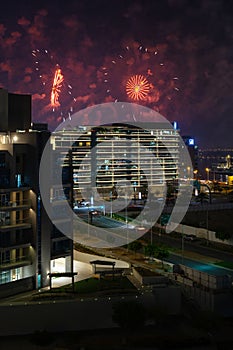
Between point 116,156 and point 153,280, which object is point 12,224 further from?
point 116,156

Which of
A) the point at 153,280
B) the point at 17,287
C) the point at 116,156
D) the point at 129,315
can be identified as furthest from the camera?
the point at 116,156

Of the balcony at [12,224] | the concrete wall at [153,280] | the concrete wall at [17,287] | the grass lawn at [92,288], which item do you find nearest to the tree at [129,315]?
the grass lawn at [92,288]

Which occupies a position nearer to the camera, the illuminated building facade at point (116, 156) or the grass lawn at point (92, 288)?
the grass lawn at point (92, 288)

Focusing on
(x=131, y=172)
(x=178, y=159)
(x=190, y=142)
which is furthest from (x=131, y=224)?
(x=190, y=142)

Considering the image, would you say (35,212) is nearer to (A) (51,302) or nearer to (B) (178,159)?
(A) (51,302)

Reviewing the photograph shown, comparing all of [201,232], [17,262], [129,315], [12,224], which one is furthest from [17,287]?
[201,232]

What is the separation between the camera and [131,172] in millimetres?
45219

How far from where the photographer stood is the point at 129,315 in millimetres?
9547

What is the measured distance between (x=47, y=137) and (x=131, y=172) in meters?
33.9

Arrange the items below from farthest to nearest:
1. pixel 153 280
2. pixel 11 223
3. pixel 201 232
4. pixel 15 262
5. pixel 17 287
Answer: pixel 201 232 < pixel 153 280 < pixel 11 223 < pixel 15 262 < pixel 17 287

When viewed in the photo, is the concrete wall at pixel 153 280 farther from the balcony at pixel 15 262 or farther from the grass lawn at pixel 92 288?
the balcony at pixel 15 262

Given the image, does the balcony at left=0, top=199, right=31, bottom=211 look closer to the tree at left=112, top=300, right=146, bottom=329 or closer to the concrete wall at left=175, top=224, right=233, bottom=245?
the tree at left=112, top=300, right=146, bottom=329

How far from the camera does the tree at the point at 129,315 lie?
9.55 meters

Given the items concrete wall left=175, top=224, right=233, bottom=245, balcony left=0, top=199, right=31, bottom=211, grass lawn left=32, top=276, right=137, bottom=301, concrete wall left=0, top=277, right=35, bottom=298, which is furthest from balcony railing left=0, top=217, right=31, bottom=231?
concrete wall left=175, top=224, right=233, bottom=245
